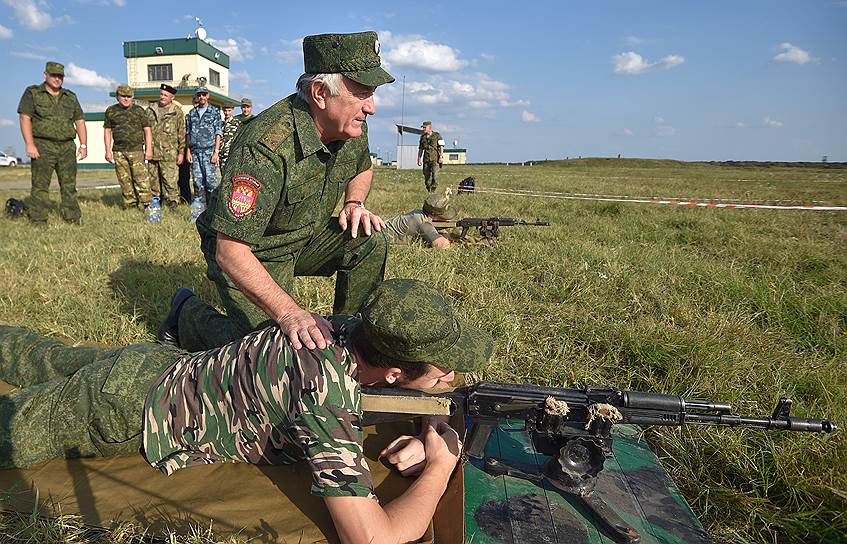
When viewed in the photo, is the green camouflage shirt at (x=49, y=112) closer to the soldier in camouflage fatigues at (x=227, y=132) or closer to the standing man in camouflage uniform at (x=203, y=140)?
the standing man in camouflage uniform at (x=203, y=140)

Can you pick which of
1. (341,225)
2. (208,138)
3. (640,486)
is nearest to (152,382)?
(341,225)

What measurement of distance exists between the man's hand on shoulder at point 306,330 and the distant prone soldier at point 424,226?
537cm

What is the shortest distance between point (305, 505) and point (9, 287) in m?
4.13

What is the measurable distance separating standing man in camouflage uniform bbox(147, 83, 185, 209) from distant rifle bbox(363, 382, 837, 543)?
929cm

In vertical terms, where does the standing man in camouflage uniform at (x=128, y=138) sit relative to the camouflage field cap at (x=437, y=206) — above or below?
above

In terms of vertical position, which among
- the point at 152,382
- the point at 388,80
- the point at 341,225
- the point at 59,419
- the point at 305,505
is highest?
the point at 388,80

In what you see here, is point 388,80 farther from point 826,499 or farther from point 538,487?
point 826,499

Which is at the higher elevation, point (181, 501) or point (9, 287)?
point (9, 287)

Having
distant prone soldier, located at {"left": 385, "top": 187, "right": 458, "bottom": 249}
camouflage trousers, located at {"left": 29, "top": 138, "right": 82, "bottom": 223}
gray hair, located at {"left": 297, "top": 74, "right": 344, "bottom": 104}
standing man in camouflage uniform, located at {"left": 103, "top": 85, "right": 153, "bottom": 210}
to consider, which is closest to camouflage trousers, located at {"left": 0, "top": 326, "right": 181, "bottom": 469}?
gray hair, located at {"left": 297, "top": 74, "right": 344, "bottom": 104}

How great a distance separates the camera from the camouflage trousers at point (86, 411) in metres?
2.36

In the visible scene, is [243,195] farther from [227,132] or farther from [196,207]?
[227,132]

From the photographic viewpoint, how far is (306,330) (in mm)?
2045

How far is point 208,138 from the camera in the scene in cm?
953

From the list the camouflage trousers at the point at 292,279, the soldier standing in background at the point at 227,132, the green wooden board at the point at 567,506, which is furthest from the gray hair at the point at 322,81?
the soldier standing in background at the point at 227,132
